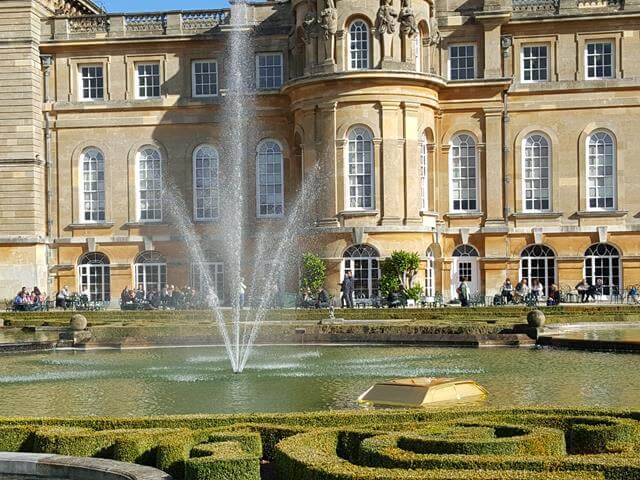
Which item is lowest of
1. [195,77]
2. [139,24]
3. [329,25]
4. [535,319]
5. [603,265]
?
[535,319]

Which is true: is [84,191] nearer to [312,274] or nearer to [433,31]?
[312,274]

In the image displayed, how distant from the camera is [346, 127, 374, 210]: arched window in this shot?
38531 millimetres

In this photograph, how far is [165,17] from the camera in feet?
Answer: 141

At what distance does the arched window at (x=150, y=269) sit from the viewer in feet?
140

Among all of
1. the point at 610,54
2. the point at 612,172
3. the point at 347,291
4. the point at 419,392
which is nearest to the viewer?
the point at 419,392

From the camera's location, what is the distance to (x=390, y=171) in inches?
1503

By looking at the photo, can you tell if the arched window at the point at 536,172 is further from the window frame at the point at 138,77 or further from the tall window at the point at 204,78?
the window frame at the point at 138,77

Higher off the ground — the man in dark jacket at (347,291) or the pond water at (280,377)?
the man in dark jacket at (347,291)

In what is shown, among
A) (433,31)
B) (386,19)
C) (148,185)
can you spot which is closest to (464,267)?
(433,31)

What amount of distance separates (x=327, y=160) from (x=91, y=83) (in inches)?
447

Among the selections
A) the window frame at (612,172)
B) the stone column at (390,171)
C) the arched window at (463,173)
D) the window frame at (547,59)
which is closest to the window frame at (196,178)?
the stone column at (390,171)

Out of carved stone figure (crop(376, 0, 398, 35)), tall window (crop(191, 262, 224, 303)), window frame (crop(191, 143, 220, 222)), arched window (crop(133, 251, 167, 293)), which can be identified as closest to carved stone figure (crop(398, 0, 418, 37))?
carved stone figure (crop(376, 0, 398, 35))

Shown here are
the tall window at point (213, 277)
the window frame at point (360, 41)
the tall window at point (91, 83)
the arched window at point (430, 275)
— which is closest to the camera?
the window frame at point (360, 41)

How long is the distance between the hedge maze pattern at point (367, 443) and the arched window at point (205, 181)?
30.5 meters
